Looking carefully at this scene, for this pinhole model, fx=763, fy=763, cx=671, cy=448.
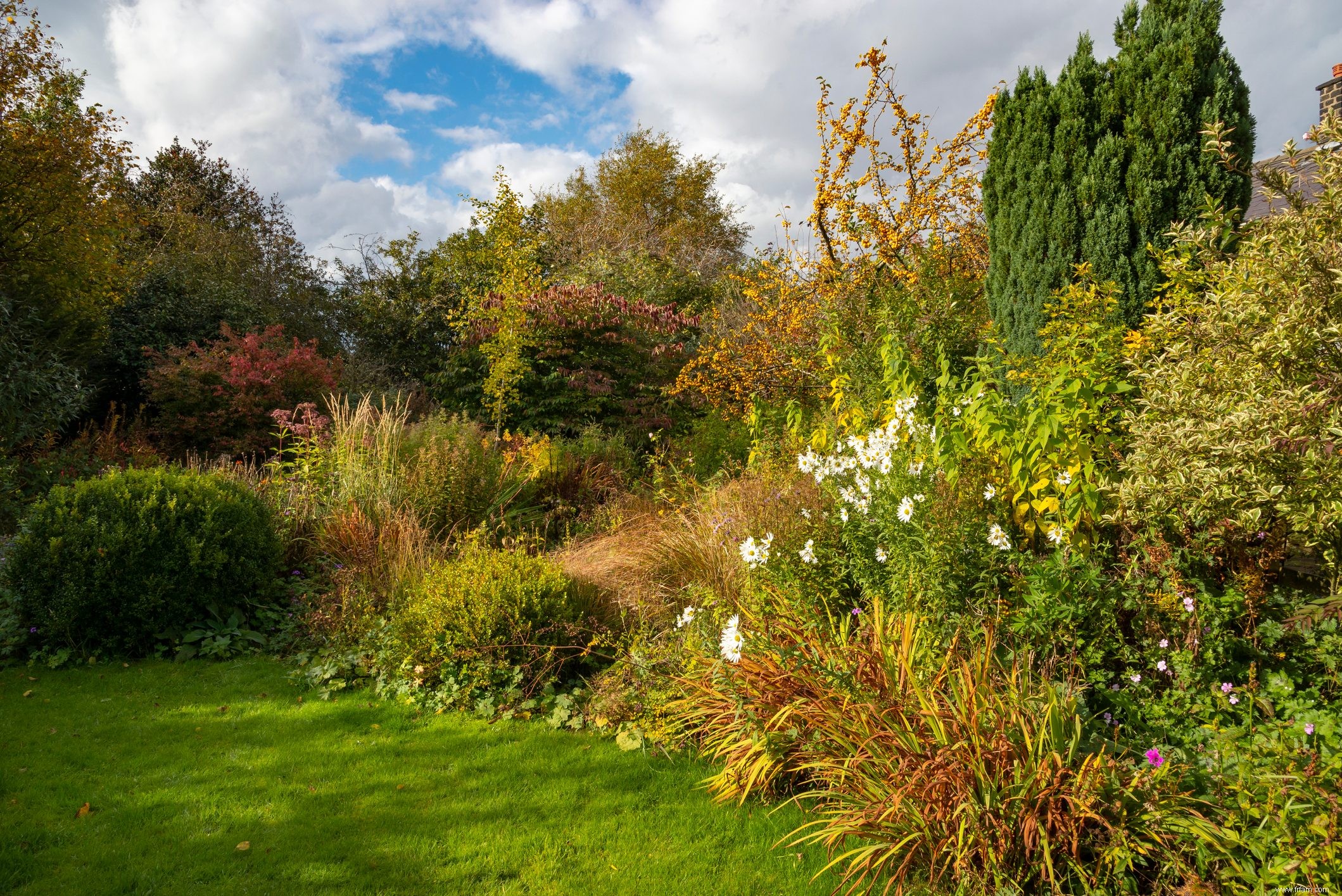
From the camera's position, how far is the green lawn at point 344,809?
2.72m

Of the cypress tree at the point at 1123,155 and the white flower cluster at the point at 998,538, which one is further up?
the cypress tree at the point at 1123,155

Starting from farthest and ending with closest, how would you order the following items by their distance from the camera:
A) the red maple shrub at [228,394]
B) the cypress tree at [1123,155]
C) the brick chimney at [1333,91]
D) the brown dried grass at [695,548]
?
the brick chimney at [1333,91] → the red maple shrub at [228,394] → the cypress tree at [1123,155] → the brown dried grass at [695,548]

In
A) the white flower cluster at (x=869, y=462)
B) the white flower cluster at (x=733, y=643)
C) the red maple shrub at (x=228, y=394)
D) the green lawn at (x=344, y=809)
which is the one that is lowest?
the green lawn at (x=344, y=809)

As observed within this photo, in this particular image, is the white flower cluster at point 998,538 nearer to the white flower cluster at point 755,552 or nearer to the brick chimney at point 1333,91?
the white flower cluster at point 755,552

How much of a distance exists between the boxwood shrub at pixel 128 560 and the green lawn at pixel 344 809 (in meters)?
0.64

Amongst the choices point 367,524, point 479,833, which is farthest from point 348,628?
point 479,833

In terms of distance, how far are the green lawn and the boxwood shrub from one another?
0.64 m

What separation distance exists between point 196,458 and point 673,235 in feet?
56.0

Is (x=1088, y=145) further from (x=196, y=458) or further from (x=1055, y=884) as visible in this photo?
(x=196, y=458)

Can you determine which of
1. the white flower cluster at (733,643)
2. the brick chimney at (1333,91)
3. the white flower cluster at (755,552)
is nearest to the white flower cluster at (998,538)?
the white flower cluster at (755,552)

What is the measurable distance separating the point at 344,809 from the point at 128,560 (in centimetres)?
273

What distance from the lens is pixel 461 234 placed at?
15.3 metres

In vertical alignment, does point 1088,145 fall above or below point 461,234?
below

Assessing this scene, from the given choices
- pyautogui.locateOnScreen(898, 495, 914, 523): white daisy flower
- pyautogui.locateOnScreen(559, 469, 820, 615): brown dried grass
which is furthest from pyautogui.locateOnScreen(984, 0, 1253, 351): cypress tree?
pyautogui.locateOnScreen(898, 495, 914, 523): white daisy flower
